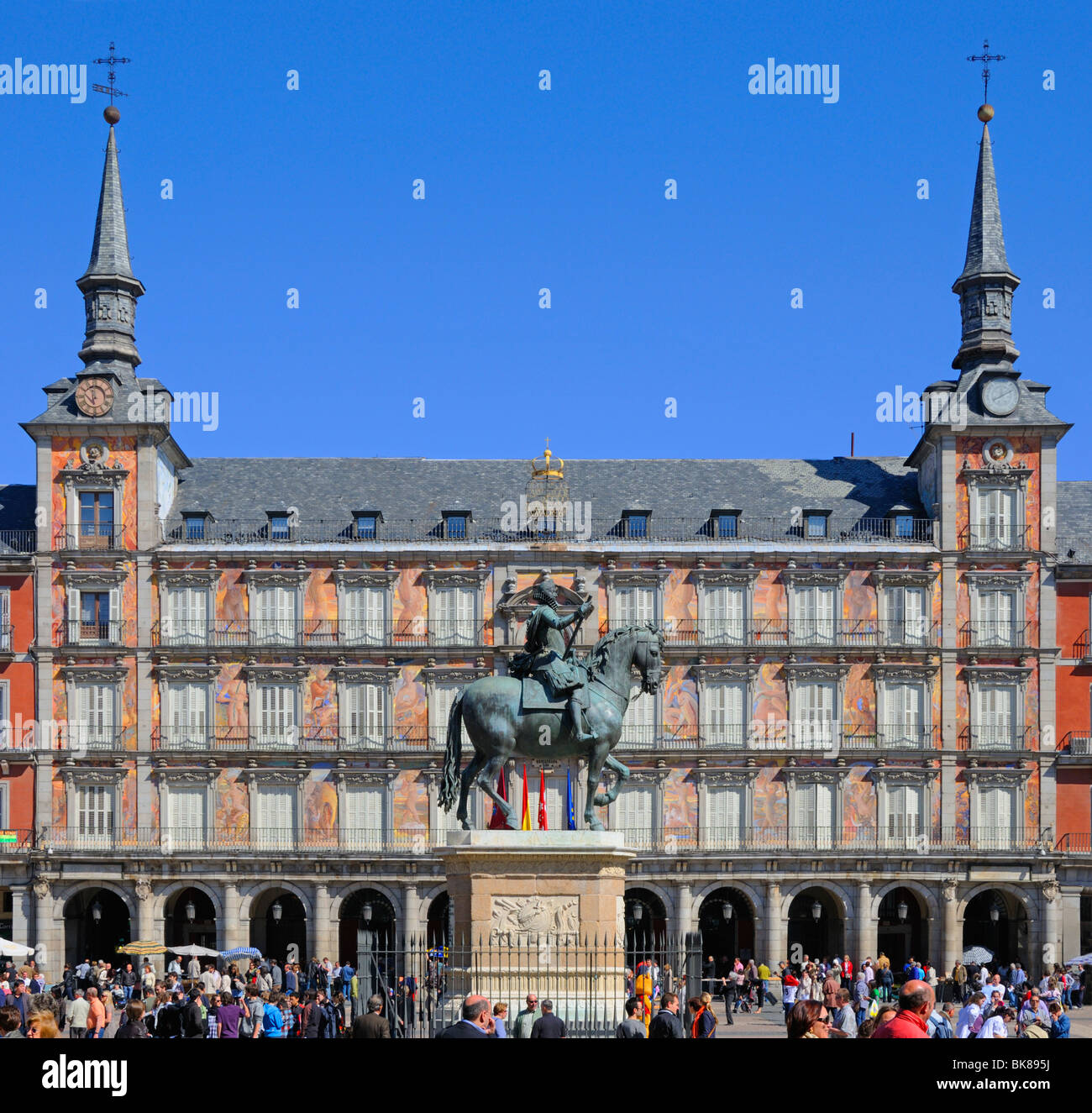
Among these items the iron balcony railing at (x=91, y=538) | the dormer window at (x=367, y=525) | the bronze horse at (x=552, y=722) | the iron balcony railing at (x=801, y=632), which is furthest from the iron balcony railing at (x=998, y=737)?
the bronze horse at (x=552, y=722)

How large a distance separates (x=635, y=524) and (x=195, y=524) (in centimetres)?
1732

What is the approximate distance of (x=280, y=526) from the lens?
222 feet

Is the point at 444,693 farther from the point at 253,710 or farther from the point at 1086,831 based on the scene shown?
the point at 1086,831

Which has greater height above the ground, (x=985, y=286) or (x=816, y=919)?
Answer: (x=985, y=286)

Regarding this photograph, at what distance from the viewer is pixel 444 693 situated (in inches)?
2598

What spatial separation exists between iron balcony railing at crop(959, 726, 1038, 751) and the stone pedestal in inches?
1719

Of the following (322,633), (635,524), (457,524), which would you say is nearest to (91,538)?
(322,633)

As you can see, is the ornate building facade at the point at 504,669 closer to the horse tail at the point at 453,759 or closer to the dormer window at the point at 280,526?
the dormer window at the point at 280,526

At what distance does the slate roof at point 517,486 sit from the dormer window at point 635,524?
632mm

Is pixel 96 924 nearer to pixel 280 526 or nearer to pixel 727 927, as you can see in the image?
pixel 280 526

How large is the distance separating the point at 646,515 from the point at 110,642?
2127cm

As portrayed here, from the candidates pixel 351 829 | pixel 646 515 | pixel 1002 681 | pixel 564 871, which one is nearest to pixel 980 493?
pixel 1002 681

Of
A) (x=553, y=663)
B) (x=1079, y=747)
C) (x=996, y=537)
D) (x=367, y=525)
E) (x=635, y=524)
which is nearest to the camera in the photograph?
(x=553, y=663)
